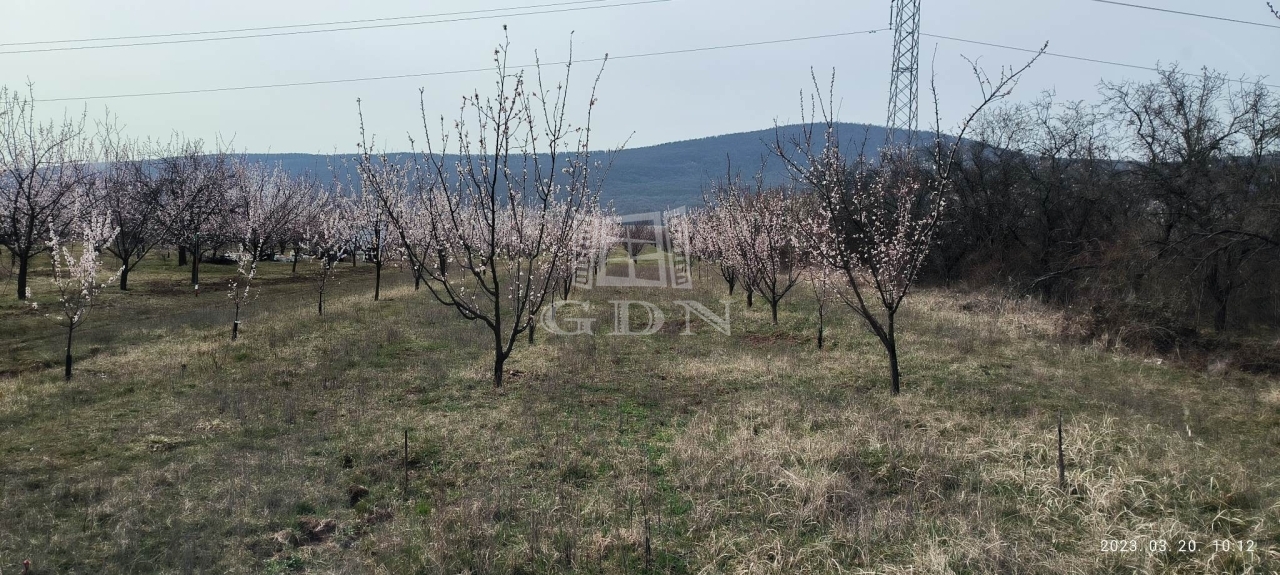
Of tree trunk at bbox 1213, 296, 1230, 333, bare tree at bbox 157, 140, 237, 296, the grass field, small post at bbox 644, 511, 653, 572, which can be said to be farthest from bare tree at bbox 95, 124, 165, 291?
tree trunk at bbox 1213, 296, 1230, 333

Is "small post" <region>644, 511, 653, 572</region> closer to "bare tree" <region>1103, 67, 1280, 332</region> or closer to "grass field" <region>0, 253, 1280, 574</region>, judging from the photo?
"grass field" <region>0, 253, 1280, 574</region>

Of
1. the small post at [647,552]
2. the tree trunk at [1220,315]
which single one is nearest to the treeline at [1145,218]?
the tree trunk at [1220,315]

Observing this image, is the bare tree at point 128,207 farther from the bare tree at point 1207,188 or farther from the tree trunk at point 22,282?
the bare tree at point 1207,188

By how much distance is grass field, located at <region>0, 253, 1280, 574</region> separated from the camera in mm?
4328

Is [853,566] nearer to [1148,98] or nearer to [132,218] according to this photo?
[1148,98]

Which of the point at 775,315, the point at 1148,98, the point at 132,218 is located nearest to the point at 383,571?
the point at 775,315

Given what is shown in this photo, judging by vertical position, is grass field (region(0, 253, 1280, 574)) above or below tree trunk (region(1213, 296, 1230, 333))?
below

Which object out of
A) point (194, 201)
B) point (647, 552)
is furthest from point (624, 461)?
point (194, 201)

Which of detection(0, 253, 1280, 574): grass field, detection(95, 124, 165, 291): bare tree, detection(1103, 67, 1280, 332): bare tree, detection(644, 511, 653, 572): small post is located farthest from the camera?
detection(95, 124, 165, 291): bare tree

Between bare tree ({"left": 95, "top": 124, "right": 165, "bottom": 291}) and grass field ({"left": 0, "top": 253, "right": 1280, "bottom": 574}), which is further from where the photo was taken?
bare tree ({"left": 95, "top": 124, "right": 165, "bottom": 291})

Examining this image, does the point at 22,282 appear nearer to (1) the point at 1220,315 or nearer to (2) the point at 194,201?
(2) the point at 194,201

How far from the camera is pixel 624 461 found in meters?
6.12

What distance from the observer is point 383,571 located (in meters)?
4.08

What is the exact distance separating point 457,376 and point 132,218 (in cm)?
2164
